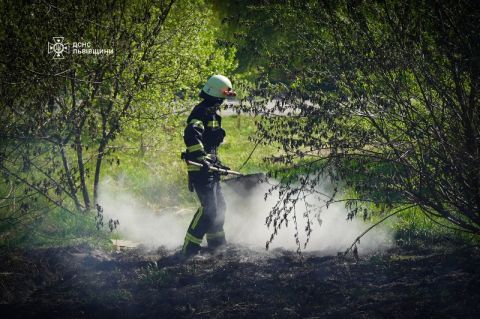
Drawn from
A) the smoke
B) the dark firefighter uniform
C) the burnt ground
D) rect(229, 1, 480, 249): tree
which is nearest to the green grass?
the smoke

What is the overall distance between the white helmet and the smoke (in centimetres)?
150

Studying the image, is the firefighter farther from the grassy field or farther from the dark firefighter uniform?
the grassy field

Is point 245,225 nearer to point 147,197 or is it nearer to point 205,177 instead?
point 205,177

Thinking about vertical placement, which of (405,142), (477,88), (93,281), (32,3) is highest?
(32,3)

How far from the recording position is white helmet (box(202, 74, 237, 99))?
703cm

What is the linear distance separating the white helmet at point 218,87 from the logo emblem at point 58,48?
1766 millimetres

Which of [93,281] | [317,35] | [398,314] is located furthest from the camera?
[93,281]

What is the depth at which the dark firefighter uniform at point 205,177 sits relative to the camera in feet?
23.0

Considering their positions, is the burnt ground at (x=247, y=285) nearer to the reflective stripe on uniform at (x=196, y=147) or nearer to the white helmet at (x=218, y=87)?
the reflective stripe on uniform at (x=196, y=147)

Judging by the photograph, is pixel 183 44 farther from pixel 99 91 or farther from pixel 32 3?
pixel 32 3

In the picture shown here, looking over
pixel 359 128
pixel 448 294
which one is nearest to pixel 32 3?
pixel 359 128

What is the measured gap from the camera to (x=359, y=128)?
5.50 m

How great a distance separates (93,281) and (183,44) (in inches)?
139

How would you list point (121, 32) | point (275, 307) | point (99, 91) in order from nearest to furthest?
point (275, 307) < point (121, 32) < point (99, 91)
